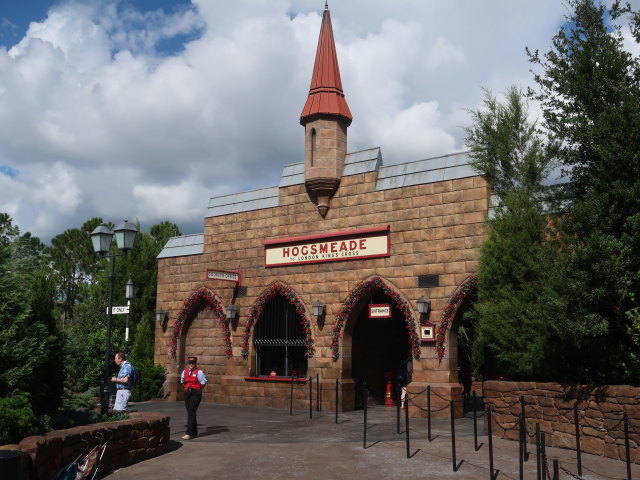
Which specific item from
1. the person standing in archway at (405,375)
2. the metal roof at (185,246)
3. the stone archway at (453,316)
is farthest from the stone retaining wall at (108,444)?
the metal roof at (185,246)

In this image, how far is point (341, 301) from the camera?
15.8 m

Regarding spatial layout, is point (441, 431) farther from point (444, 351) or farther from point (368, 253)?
point (368, 253)

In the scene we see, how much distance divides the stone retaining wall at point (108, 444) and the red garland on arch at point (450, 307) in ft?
22.0

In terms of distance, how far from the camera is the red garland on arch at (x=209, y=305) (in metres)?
18.0

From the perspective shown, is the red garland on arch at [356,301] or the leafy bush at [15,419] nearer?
the leafy bush at [15,419]

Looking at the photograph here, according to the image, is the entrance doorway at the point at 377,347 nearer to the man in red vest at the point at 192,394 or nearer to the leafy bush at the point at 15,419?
the man in red vest at the point at 192,394

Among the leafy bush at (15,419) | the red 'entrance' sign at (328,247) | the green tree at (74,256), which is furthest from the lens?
the green tree at (74,256)

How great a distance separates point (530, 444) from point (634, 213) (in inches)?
166

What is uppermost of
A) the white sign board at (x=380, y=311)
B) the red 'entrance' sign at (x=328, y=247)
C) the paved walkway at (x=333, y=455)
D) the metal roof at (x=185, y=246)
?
the metal roof at (x=185, y=246)

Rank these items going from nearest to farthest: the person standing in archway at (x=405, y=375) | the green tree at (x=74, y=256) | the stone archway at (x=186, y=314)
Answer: the person standing in archway at (x=405, y=375), the stone archway at (x=186, y=314), the green tree at (x=74, y=256)

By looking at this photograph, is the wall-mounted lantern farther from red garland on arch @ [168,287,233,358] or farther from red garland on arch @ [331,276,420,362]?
red garland on arch @ [168,287,233,358]

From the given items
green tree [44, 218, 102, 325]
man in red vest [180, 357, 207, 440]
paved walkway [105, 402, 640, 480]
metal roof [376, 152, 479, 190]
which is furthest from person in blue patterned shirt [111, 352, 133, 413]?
green tree [44, 218, 102, 325]

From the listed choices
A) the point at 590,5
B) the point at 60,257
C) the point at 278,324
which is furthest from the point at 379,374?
the point at 60,257

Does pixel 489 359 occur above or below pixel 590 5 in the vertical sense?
below
